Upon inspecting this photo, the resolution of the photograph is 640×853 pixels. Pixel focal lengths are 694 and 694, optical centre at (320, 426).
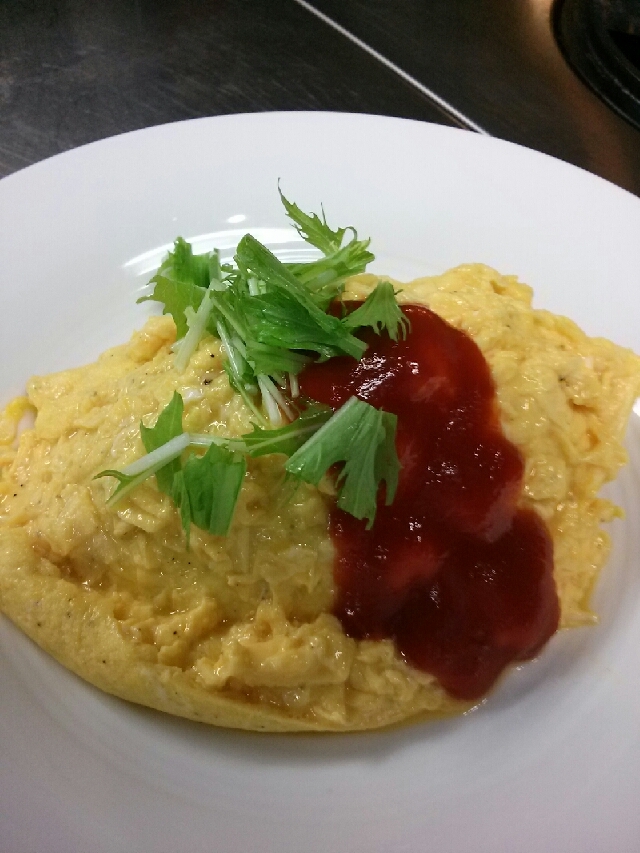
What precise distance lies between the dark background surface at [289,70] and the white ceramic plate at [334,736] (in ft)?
4.21

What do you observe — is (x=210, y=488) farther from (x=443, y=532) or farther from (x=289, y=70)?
(x=289, y=70)

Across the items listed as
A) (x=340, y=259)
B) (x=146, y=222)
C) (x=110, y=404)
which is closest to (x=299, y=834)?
(x=110, y=404)

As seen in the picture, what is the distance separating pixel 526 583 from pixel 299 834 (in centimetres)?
101

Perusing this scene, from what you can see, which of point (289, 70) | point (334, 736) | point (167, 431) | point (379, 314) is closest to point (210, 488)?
point (167, 431)

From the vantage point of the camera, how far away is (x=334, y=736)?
2.25 m

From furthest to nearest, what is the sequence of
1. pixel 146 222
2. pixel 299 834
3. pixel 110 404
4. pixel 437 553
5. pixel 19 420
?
pixel 146 222
pixel 19 420
pixel 110 404
pixel 437 553
pixel 299 834

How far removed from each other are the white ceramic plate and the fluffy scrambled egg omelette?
0.40 feet

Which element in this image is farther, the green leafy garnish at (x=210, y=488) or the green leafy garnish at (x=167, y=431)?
the green leafy garnish at (x=167, y=431)

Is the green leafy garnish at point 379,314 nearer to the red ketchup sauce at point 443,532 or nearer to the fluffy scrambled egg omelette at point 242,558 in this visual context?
the red ketchup sauce at point 443,532

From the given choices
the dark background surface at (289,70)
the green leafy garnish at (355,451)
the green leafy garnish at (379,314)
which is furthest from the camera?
the dark background surface at (289,70)

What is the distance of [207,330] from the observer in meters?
2.40

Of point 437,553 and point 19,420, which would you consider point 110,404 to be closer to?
point 19,420

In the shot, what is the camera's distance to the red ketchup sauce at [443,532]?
6.90 ft

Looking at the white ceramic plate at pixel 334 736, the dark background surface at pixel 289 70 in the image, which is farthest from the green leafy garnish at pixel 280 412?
the dark background surface at pixel 289 70
